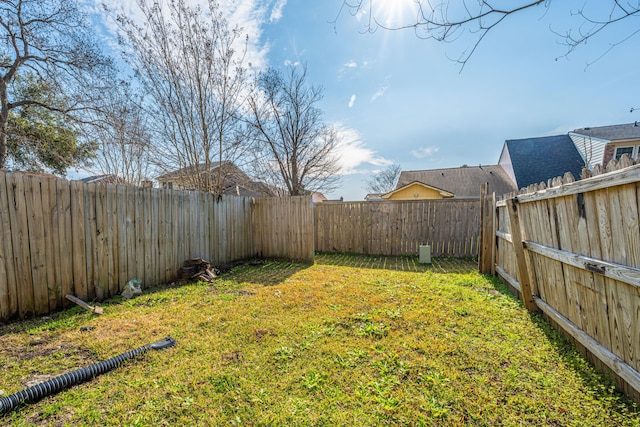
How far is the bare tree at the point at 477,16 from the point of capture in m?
1.67

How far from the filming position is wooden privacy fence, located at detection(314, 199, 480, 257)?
23.3 ft

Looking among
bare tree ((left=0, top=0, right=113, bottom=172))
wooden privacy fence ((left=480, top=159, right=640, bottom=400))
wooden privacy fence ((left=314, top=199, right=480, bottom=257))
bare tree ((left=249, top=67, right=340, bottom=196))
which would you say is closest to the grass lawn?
wooden privacy fence ((left=480, top=159, right=640, bottom=400))

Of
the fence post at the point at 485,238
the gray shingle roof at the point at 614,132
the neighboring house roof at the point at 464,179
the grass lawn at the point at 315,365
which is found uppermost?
the gray shingle roof at the point at 614,132

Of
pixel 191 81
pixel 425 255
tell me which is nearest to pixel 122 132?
pixel 191 81

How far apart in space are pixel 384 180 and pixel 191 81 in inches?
1229

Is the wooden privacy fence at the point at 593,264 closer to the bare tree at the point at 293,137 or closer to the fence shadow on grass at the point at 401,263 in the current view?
the fence shadow on grass at the point at 401,263

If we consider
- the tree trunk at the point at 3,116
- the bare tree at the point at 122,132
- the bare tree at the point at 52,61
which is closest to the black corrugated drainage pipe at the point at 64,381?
the bare tree at the point at 122,132

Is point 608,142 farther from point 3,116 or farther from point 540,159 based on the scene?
point 3,116

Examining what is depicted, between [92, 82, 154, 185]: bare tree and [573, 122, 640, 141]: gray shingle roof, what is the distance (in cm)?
2060

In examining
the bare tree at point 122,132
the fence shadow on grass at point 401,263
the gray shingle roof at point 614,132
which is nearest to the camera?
the fence shadow on grass at point 401,263

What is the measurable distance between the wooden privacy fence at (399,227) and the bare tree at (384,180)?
2711cm

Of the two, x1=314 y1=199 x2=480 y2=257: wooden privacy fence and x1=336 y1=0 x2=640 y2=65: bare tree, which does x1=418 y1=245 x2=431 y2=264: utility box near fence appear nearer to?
x1=314 y1=199 x2=480 y2=257: wooden privacy fence

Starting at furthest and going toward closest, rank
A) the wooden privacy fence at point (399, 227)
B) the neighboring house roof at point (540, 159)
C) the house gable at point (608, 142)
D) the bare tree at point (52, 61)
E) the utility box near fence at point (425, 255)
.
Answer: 1. the neighboring house roof at point (540, 159)
2. the house gable at point (608, 142)
3. the wooden privacy fence at point (399, 227)
4. the utility box near fence at point (425, 255)
5. the bare tree at point (52, 61)

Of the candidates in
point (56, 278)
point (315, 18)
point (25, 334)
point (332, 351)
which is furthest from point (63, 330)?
point (315, 18)
